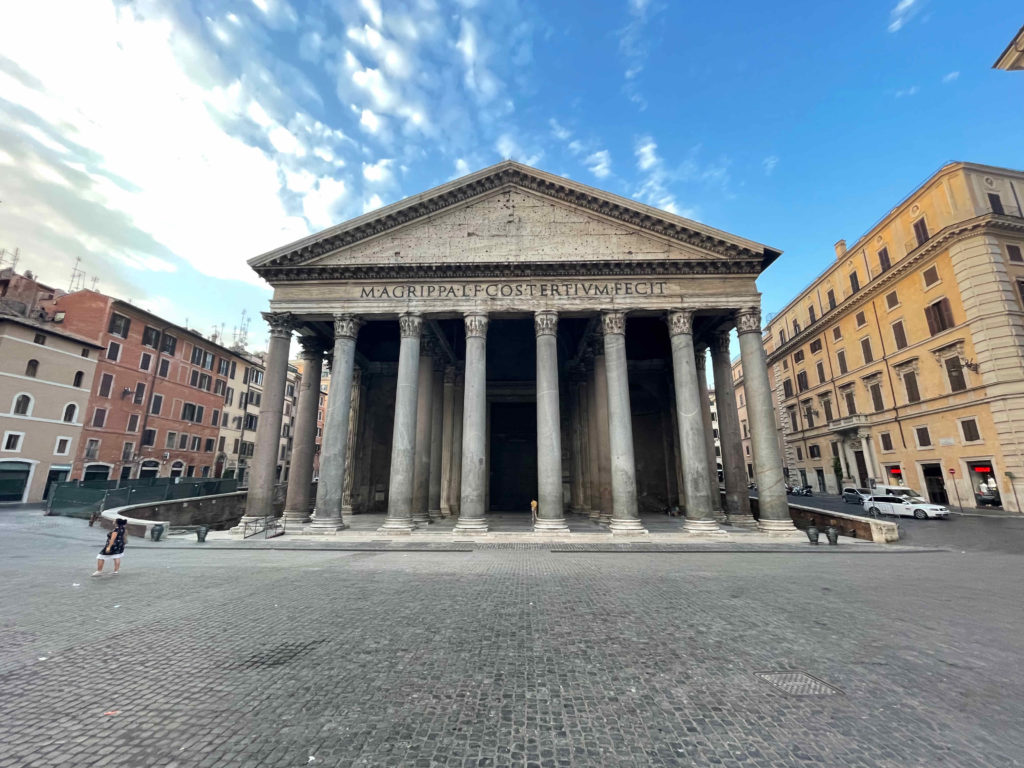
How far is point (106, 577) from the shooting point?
9281 mm

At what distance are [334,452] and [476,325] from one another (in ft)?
24.6

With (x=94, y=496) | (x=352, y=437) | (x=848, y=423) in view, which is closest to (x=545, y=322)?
(x=352, y=437)

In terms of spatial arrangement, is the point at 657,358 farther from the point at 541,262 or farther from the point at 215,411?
the point at 215,411

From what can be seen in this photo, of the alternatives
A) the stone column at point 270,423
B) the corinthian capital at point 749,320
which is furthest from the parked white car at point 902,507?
the stone column at point 270,423

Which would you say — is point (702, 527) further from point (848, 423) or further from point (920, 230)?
point (920, 230)

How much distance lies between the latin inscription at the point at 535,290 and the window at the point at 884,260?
24664mm

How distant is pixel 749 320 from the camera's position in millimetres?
17594

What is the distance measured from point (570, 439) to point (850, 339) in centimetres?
2624

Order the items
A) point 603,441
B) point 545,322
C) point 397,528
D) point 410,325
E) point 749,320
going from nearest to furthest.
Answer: point 397,528
point 749,320
point 545,322
point 410,325
point 603,441

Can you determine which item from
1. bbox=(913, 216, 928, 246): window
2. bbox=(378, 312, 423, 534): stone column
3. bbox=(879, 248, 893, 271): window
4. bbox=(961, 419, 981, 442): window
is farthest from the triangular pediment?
bbox=(879, 248, 893, 271): window

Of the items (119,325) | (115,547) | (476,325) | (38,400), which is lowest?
(115,547)

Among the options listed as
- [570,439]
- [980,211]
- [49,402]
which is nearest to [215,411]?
[49,402]

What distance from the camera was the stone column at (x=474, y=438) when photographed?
53.1 ft

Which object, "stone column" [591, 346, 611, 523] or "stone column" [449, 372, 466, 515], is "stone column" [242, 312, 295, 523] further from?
"stone column" [591, 346, 611, 523]
